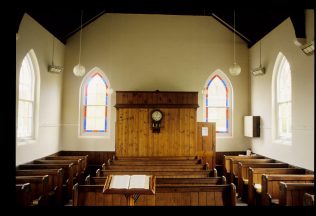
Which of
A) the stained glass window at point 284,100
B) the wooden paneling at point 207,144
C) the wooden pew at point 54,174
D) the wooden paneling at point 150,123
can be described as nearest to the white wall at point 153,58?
the wooden paneling at point 207,144

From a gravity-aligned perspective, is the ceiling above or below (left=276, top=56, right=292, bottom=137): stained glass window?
above

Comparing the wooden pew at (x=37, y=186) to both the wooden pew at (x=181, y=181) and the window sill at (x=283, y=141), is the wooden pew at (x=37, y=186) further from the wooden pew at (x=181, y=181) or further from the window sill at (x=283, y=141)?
the window sill at (x=283, y=141)

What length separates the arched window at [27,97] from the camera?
22.2 ft

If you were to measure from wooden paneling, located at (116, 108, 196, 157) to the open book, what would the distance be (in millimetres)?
5251

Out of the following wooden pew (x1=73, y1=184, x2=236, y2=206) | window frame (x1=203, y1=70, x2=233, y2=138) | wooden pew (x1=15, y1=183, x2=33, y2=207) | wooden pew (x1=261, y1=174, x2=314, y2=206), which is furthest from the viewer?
window frame (x1=203, y1=70, x2=233, y2=138)

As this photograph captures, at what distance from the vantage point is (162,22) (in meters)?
9.48

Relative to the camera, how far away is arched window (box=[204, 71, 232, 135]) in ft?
31.3

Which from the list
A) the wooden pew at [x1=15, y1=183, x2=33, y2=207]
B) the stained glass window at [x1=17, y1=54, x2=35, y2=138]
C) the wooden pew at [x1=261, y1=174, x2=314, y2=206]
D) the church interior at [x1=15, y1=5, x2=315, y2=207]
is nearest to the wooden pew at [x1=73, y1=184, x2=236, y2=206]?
the church interior at [x1=15, y1=5, x2=315, y2=207]

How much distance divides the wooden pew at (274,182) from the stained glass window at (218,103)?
477 cm

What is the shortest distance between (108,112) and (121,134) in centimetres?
150

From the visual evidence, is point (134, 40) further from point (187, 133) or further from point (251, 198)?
point (251, 198)

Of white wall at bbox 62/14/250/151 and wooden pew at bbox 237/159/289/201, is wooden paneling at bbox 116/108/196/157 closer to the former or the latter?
white wall at bbox 62/14/250/151

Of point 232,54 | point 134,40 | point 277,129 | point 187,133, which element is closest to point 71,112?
point 134,40

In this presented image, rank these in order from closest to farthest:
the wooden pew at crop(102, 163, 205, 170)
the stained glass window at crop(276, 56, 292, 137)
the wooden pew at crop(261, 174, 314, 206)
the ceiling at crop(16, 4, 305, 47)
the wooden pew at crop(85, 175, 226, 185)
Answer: the wooden pew at crop(85, 175, 226, 185), the wooden pew at crop(261, 174, 314, 206), the wooden pew at crop(102, 163, 205, 170), the stained glass window at crop(276, 56, 292, 137), the ceiling at crop(16, 4, 305, 47)
